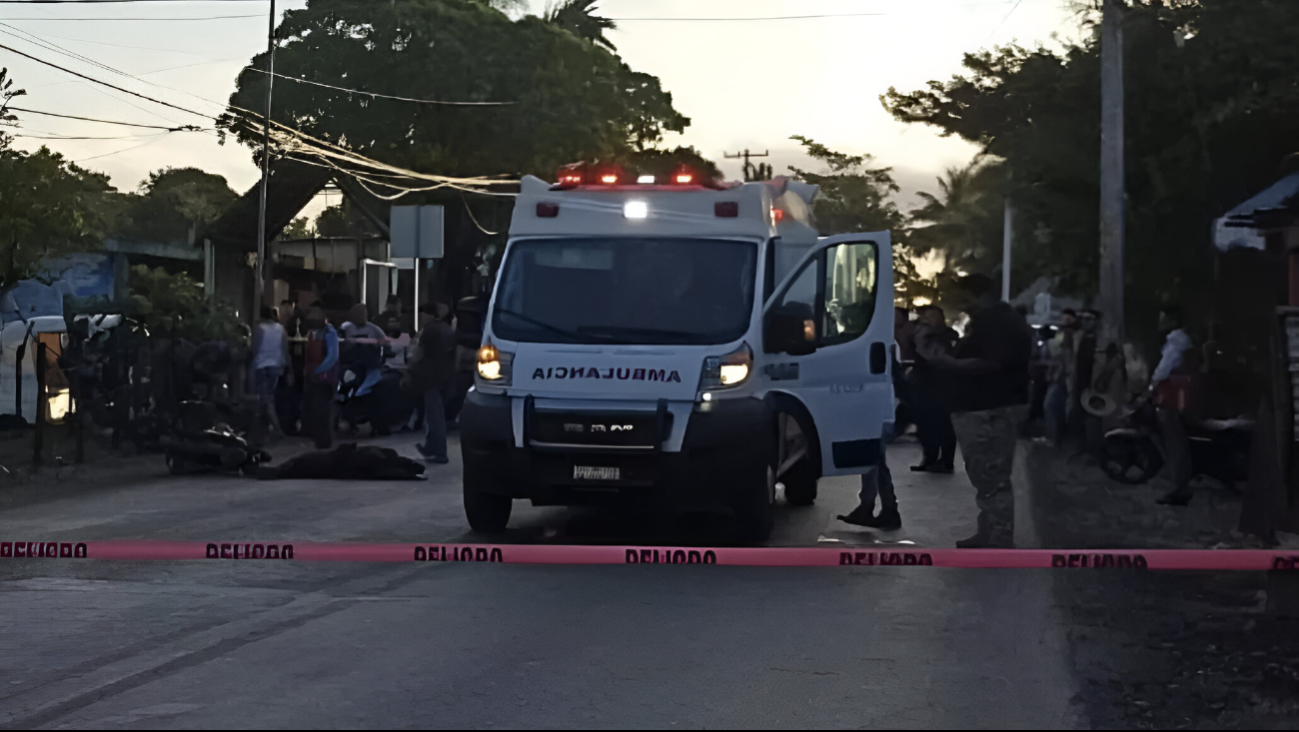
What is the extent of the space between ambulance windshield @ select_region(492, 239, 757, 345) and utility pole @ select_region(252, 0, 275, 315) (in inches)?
31.0

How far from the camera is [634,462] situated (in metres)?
5.47

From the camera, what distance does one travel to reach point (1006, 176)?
5082 millimetres

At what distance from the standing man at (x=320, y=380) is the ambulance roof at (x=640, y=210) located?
2.40 ft

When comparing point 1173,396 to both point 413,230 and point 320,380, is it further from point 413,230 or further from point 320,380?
point 320,380

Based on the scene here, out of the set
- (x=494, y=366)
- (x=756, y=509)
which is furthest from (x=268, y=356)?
(x=756, y=509)

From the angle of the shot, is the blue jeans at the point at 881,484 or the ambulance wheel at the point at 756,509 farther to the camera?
the ambulance wheel at the point at 756,509

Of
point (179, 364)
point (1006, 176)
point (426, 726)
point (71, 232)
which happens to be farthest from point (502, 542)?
point (1006, 176)

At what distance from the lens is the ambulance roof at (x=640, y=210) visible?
5.51 m

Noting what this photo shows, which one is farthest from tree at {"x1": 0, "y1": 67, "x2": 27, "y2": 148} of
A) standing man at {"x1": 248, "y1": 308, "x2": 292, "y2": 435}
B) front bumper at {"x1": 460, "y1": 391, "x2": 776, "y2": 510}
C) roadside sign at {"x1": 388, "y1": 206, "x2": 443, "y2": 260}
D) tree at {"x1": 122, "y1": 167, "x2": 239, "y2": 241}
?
front bumper at {"x1": 460, "y1": 391, "x2": 776, "y2": 510}

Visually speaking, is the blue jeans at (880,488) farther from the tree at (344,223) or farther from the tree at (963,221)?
the tree at (344,223)

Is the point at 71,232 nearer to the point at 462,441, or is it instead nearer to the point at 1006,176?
the point at 462,441

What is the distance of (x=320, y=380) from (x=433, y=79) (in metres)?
1.06

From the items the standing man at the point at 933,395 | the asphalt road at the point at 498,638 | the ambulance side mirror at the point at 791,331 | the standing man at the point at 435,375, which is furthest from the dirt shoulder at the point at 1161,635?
the standing man at the point at 435,375

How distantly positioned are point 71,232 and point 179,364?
57cm
